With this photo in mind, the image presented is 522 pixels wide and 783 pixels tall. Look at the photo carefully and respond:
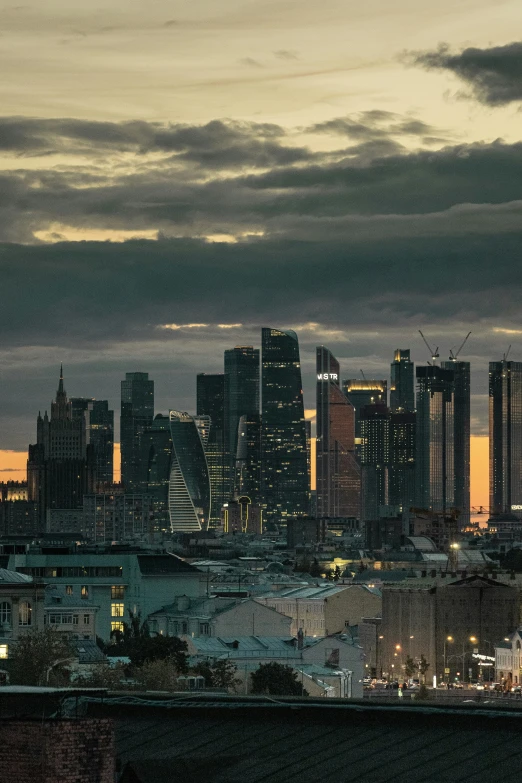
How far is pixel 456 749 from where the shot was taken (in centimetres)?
2456

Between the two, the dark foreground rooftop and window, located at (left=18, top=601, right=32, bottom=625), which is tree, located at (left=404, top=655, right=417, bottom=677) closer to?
window, located at (left=18, top=601, right=32, bottom=625)

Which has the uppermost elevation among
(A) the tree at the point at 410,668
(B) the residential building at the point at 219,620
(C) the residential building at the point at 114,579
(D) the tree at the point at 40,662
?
(C) the residential building at the point at 114,579

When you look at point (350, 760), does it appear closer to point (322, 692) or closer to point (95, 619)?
point (322, 692)

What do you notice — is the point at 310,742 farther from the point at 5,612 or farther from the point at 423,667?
the point at 423,667

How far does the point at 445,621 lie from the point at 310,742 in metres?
165

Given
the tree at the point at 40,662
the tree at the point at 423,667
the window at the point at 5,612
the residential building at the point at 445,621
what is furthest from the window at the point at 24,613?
the residential building at the point at 445,621

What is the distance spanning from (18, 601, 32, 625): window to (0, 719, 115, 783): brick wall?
104m

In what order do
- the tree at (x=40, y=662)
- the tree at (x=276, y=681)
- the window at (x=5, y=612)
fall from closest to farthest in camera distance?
the tree at (x=40, y=662)
the tree at (x=276, y=681)
the window at (x=5, y=612)

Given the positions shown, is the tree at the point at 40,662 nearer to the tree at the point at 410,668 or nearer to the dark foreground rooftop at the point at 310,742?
the dark foreground rooftop at the point at 310,742

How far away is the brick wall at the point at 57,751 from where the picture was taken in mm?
23859

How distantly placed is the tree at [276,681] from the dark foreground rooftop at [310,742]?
80.5 metres

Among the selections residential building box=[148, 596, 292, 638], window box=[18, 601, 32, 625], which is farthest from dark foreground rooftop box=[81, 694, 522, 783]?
residential building box=[148, 596, 292, 638]

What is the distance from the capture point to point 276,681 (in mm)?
109250

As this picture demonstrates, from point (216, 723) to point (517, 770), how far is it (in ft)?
14.1
